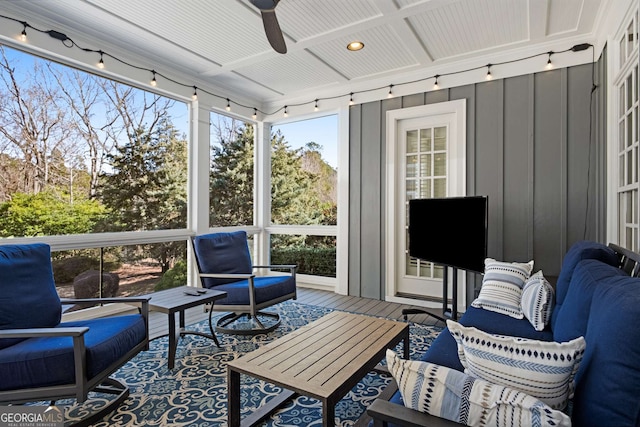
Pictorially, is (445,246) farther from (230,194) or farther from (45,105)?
(45,105)

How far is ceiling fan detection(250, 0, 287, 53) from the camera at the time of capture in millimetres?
2275

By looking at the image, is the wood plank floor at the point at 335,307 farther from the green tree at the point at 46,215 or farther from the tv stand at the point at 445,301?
the green tree at the point at 46,215

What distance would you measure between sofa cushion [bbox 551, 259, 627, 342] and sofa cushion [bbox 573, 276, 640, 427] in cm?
26

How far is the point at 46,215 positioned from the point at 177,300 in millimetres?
1697

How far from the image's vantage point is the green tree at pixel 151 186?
379 cm

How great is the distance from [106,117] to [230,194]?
192 centimetres

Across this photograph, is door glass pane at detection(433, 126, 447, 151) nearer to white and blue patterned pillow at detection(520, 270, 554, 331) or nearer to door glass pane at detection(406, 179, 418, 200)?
door glass pane at detection(406, 179, 418, 200)

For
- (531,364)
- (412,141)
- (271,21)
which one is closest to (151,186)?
(271,21)

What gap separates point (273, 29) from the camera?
2539mm

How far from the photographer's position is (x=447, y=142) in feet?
13.9

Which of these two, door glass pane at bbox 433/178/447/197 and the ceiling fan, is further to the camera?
door glass pane at bbox 433/178/447/197

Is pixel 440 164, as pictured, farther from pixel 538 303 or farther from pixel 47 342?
pixel 47 342

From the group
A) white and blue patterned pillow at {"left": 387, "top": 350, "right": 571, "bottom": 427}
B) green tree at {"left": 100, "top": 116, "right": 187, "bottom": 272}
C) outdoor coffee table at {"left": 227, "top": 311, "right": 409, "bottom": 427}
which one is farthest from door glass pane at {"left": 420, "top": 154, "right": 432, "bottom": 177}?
white and blue patterned pillow at {"left": 387, "top": 350, "right": 571, "bottom": 427}

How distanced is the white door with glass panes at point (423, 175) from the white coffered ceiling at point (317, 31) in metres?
0.63
